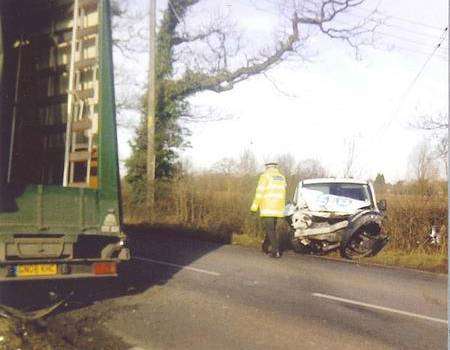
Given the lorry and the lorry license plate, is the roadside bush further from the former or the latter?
the lorry license plate

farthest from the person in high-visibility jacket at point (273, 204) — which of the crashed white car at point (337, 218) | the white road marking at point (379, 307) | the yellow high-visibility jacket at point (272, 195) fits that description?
the white road marking at point (379, 307)

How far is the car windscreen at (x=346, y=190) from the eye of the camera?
12347 mm

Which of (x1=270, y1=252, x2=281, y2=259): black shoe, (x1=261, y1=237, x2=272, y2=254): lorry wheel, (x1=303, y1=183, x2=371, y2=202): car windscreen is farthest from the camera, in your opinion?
(x1=261, y1=237, x2=272, y2=254): lorry wheel

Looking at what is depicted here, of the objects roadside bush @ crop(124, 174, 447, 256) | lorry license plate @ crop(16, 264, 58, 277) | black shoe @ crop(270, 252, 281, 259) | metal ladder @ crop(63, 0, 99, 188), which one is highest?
metal ladder @ crop(63, 0, 99, 188)

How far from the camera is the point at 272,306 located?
7.25 meters

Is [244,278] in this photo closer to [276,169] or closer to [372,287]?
[372,287]

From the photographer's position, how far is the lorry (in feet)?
21.4

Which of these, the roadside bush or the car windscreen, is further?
the roadside bush

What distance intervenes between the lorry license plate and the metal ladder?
44.2 inches

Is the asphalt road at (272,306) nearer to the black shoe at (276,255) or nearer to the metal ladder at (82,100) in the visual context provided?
the black shoe at (276,255)

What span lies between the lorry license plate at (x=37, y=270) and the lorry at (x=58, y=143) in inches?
0.4

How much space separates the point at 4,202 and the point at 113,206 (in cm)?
132

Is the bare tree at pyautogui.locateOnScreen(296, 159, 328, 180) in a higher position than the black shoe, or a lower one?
higher

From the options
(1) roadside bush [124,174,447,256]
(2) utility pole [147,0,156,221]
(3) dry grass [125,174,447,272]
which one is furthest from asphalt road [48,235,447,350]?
(2) utility pole [147,0,156,221]
